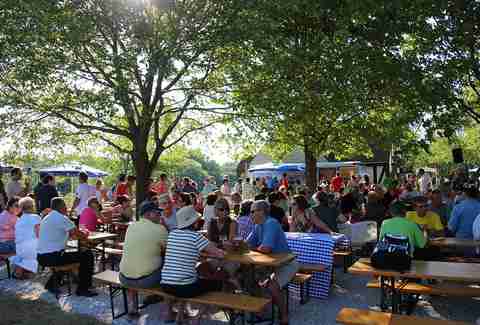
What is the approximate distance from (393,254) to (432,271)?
1.40ft

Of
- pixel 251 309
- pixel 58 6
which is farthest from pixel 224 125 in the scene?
pixel 251 309

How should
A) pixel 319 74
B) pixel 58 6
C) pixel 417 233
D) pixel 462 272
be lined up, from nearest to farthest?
pixel 462 272 → pixel 417 233 → pixel 58 6 → pixel 319 74

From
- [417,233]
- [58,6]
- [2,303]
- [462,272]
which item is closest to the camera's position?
[462,272]

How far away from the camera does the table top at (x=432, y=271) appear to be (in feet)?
15.7

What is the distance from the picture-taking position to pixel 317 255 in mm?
6824

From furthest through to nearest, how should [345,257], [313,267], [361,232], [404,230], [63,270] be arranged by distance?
[361,232], [345,257], [63,270], [313,267], [404,230]

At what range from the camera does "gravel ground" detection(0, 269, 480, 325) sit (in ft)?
19.4

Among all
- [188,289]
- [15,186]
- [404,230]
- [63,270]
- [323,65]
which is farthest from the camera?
[15,186]

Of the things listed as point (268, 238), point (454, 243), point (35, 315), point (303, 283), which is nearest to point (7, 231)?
point (35, 315)

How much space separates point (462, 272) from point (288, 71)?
5721 millimetres

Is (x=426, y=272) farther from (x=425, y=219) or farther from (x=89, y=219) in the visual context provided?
(x=89, y=219)

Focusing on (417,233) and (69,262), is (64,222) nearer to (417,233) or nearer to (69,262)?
(69,262)

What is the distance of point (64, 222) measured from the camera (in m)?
6.98

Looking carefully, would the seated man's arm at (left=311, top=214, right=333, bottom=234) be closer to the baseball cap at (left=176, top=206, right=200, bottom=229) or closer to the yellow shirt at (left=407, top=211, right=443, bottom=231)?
the yellow shirt at (left=407, top=211, right=443, bottom=231)
